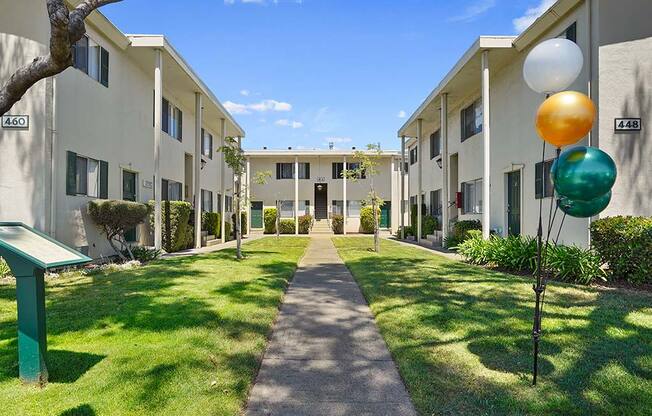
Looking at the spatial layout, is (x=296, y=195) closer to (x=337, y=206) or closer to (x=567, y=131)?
(x=337, y=206)

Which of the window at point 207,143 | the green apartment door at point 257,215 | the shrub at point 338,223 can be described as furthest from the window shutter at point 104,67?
the green apartment door at point 257,215

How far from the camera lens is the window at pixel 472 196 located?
16.0 metres

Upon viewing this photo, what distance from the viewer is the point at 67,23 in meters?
4.32

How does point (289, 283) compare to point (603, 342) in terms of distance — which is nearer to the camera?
point (603, 342)

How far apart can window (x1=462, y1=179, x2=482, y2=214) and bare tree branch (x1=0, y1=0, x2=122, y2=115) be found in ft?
45.0

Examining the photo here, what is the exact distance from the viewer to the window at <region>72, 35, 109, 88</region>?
35.8ft

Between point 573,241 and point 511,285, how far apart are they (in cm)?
362

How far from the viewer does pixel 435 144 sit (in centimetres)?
2231

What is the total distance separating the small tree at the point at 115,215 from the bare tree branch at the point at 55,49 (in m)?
6.37

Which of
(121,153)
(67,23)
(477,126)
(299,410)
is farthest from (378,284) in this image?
(477,126)

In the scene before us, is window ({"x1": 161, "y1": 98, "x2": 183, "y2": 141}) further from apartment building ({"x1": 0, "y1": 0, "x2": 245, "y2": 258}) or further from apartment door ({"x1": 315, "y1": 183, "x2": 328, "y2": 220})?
apartment door ({"x1": 315, "y1": 183, "x2": 328, "y2": 220})

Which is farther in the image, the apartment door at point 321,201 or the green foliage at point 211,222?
the apartment door at point 321,201

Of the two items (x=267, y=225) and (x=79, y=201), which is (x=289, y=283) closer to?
(x=79, y=201)

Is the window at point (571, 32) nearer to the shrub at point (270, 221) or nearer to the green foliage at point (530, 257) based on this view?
the green foliage at point (530, 257)
